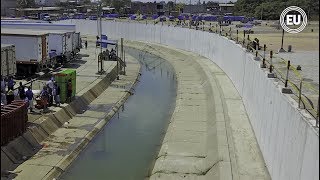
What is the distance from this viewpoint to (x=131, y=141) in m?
21.3

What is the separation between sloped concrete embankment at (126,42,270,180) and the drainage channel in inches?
35.5

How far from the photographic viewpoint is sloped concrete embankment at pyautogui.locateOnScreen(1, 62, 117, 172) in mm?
15609

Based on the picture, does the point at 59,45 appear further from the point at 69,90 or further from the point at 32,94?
the point at 32,94

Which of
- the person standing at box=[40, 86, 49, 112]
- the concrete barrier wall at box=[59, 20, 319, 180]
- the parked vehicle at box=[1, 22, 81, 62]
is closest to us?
the concrete barrier wall at box=[59, 20, 319, 180]

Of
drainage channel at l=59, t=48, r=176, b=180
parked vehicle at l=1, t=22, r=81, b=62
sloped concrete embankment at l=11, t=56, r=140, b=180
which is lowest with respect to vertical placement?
drainage channel at l=59, t=48, r=176, b=180

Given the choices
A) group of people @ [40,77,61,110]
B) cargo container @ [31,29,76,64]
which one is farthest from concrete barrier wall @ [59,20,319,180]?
cargo container @ [31,29,76,64]

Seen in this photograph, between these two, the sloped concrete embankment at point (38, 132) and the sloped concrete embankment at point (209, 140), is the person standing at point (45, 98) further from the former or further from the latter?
the sloped concrete embankment at point (209, 140)

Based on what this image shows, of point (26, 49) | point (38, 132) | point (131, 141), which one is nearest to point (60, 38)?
point (26, 49)

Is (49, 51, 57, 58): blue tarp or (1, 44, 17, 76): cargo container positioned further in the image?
(49, 51, 57, 58): blue tarp

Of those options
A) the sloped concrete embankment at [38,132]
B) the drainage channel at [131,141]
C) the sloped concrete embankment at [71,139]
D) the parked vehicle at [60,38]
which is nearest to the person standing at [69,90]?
the sloped concrete embankment at [38,132]

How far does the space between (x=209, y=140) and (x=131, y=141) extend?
4.50 m

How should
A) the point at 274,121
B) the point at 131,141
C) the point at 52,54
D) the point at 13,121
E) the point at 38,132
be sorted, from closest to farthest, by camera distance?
the point at 274,121, the point at 13,121, the point at 38,132, the point at 131,141, the point at 52,54

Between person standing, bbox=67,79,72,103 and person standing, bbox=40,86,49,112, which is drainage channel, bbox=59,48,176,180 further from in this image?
person standing, bbox=40,86,49,112

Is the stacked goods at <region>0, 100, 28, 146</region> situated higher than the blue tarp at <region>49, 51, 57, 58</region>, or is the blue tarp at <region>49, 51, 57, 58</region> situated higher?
the blue tarp at <region>49, 51, 57, 58</region>
